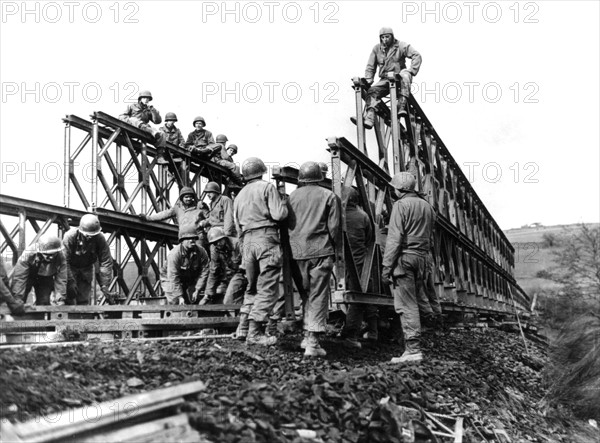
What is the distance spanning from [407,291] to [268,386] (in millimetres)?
3284

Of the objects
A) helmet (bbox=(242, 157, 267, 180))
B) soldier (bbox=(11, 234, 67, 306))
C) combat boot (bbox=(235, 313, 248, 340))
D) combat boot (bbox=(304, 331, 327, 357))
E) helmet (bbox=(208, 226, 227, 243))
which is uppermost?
helmet (bbox=(242, 157, 267, 180))

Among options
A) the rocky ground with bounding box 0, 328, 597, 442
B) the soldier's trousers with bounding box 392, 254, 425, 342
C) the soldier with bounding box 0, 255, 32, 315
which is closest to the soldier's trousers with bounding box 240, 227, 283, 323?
the rocky ground with bounding box 0, 328, 597, 442

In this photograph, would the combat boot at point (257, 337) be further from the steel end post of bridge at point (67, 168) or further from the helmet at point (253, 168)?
the steel end post of bridge at point (67, 168)

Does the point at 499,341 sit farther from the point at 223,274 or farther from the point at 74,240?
the point at 74,240

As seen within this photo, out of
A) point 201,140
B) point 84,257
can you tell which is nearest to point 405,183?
point 84,257

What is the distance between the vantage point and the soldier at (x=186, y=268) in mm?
11453

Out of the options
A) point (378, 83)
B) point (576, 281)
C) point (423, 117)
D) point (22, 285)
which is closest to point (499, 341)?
point (423, 117)

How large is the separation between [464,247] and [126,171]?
27.9ft

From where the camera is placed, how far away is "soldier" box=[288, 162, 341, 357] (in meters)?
7.30

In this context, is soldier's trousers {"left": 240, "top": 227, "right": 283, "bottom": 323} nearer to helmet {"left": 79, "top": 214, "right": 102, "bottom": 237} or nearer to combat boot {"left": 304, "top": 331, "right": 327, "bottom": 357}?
combat boot {"left": 304, "top": 331, "right": 327, "bottom": 357}

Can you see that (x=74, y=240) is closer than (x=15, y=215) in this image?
Yes

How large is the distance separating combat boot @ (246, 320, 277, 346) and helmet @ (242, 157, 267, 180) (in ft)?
5.80

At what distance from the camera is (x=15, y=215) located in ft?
37.0

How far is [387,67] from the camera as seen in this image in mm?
12445
